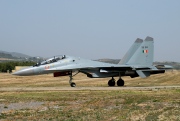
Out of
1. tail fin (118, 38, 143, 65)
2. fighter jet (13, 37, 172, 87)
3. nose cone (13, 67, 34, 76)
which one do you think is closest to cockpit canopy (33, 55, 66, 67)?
fighter jet (13, 37, 172, 87)

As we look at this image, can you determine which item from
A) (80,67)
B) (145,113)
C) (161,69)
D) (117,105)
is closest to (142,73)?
(161,69)

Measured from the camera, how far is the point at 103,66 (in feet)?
101

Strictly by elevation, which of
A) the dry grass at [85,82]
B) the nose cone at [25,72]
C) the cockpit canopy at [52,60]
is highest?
the cockpit canopy at [52,60]

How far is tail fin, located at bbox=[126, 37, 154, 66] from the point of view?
33.3 m

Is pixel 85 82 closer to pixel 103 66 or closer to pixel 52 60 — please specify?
pixel 103 66

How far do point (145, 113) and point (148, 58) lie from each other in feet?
67.4

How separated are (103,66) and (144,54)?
455cm

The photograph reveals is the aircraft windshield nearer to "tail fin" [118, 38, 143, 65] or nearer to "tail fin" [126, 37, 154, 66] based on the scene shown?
"tail fin" [118, 38, 143, 65]

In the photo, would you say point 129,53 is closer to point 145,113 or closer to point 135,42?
point 135,42

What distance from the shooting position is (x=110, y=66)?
3106cm

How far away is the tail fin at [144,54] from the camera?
109 ft

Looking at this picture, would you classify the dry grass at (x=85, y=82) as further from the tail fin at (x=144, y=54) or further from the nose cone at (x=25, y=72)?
→ the nose cone at (x=25, y=72)

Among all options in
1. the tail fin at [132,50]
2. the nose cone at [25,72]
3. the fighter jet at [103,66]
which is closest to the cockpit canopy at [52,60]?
the fighter jet at [103,66]

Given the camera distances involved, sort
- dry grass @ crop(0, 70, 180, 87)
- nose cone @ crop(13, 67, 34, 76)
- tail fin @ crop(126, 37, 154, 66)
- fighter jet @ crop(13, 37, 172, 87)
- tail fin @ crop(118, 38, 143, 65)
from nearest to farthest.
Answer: nose cone @ crop(13, 67, 34, 76) → fighter jet @ crop(13, 37, 172, 87) → tail fin @ crop(126, 37, 154, 66) → tail fin @ crop(118, 38, 143, 65) → dry grass @ crop(0, 70, 180, 87)
